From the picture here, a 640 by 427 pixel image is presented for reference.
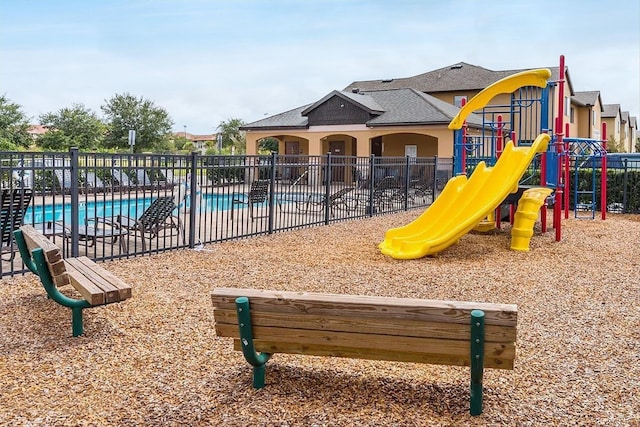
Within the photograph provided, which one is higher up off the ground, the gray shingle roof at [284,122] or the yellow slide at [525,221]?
the gray shingle roof at [284,122]

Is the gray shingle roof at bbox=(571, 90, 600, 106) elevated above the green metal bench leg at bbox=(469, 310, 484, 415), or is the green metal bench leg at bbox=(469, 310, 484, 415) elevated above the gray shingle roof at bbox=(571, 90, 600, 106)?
the gray shingle roof at bbox=(571, 90, 600, 106)

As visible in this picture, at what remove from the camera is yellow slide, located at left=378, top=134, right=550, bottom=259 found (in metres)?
9.16

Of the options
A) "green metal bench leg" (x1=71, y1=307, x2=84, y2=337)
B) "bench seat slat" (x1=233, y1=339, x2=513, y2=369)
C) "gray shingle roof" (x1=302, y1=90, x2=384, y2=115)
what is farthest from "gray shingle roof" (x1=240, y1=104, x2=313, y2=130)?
"bench seat slat" (x1=233, y1=339, x2=513, y2=369)

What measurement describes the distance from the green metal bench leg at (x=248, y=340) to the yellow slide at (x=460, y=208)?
548 cm

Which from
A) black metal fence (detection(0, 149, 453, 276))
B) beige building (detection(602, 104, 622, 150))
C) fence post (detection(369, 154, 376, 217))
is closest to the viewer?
black metal fence (detection(0, 149, 453, 276))

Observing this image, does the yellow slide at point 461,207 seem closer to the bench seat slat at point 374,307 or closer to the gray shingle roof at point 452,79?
the bench seat slat at point 374,307

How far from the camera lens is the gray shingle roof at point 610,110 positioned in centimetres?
5249

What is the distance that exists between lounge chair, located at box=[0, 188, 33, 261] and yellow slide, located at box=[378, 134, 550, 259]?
5.32m

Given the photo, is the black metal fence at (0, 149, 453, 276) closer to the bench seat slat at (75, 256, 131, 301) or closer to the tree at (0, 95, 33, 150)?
the bench seat slat at (75, 256, 131, 301)

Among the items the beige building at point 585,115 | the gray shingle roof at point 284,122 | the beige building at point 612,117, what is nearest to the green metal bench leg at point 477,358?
the gray shingle roof at point 284,122

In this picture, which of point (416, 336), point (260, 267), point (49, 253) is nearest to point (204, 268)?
point (260, 267)

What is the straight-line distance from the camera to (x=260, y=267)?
317 inches

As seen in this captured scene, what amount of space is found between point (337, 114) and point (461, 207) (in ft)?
65.7

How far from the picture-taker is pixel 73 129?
152 feet
